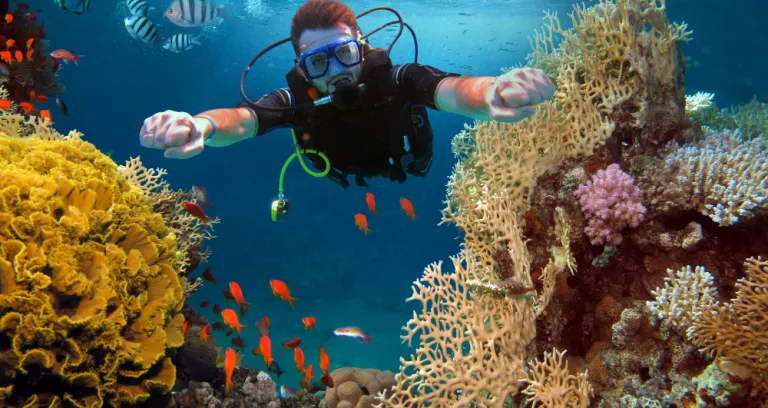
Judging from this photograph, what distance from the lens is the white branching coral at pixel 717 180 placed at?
2775 millimetres

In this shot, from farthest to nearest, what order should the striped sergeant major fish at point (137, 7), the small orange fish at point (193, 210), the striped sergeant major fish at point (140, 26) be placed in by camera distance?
the striped sergeant major fish at point (137, 7) < the striped sergeant major fish at point (140, 26) < the small orange fish at point (193, 210)

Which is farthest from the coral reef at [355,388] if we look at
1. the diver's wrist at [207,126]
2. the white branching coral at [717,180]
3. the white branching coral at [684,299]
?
the diver's wrist at [207,126]

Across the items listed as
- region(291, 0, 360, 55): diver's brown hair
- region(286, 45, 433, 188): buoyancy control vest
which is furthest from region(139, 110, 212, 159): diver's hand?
region(291, 0, 360, 55): diver's brown hair

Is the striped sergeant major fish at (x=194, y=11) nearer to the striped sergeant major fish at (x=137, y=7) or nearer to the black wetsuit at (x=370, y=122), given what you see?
the striped sergeant major fish at (x=137, y=7)

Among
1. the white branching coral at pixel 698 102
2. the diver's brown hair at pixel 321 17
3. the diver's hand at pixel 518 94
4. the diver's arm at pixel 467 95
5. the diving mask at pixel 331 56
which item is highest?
the white branching coral at pixel 698 102

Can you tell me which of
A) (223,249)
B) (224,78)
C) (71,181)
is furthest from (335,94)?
(224,78)

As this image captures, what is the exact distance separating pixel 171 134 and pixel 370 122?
207cm

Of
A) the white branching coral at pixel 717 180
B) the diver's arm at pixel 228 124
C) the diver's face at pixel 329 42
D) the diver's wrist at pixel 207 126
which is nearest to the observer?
the diver's wrist at pixel 207 126

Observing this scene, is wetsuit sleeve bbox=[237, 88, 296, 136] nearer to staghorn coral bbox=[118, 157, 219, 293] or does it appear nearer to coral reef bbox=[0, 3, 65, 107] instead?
staghorn coral bbox=[118, 157, 219, 293]

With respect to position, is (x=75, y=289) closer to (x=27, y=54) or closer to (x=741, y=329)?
(x=741, y=329)

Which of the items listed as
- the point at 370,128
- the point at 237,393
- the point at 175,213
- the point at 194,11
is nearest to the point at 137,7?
the point at 194,11

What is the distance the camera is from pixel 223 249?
32.3 meters

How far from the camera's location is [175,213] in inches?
206

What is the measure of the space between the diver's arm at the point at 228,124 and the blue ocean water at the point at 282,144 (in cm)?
2228
